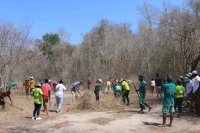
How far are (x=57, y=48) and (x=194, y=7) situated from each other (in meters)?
30.7

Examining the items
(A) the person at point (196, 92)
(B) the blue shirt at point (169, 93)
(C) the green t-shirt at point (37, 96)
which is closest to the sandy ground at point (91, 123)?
(A) the person at point (196, 92)

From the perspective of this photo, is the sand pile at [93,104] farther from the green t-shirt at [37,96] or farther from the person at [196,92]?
the person at [196,92]

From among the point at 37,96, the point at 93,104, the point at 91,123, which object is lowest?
the point at 91,123

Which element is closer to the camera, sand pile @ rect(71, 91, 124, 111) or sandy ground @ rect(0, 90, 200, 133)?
sandy ground @ rect(0, 90, 200, 133)

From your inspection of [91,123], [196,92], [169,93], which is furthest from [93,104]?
[169,93]

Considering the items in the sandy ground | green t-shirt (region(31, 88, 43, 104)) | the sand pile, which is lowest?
the sandy ground

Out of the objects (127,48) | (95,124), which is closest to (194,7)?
(95,124)

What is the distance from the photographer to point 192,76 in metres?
11.4

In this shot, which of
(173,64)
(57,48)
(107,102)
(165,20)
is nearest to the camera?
Answer: (107,102)

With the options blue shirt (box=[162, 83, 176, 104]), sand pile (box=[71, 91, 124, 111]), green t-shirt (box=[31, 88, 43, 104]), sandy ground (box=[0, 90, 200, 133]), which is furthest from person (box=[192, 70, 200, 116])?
green t-shirt (box=[31, 88, 43, 104])

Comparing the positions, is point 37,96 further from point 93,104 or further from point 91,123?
point 93,104

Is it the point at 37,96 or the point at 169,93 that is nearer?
the point at 169,93

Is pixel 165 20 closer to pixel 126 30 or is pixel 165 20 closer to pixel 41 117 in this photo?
pixel 41 117

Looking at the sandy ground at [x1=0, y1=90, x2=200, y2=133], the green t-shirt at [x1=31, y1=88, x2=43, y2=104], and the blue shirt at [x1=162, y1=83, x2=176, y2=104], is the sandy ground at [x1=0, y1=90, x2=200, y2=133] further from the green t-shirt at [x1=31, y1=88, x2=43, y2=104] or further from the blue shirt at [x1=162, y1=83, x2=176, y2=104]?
the blue shirt at [x1=162, y1=83, x2=176, y2=104]
